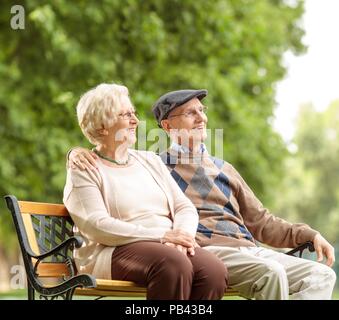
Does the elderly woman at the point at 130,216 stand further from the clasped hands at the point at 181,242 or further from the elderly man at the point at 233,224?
the elderly man at the point at 233,224

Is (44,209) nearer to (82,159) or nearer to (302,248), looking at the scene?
(82,159)

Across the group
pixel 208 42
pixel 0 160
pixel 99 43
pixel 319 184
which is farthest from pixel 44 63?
pixel 319 184

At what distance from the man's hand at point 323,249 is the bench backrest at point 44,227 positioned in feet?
3.84

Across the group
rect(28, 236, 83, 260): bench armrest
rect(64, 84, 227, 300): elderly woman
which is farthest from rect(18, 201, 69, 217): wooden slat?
rect(28, 236, 83, 260): bench armrest

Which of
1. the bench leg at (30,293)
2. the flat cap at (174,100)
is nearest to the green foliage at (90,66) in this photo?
the flat cap at (174,100)

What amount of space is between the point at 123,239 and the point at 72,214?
29cm

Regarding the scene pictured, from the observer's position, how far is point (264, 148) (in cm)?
1547

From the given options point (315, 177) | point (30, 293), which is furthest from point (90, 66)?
point (315, 177)

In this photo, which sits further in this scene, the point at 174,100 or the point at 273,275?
the point at 174,100

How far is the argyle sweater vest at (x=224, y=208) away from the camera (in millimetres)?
4090

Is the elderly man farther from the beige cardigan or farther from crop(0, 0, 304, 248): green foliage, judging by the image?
crop(0, 0, 304, 248): green foliage

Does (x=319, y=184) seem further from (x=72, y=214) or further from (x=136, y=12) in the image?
(x=72, y=214)

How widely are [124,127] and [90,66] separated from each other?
24.6 feet

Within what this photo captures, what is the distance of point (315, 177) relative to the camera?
44.7 metres
